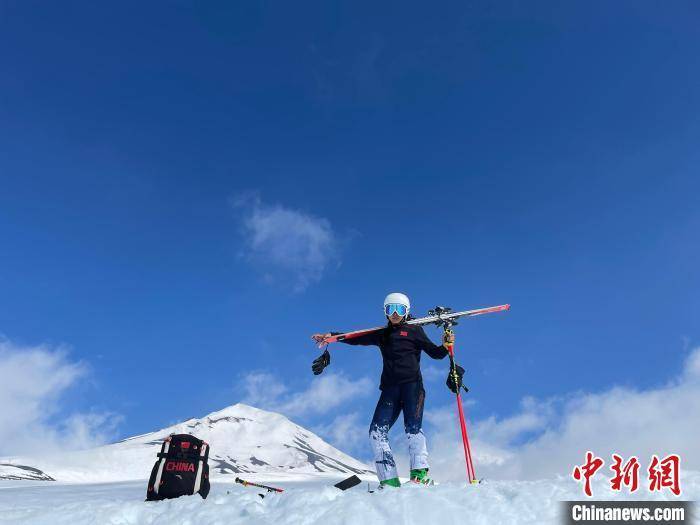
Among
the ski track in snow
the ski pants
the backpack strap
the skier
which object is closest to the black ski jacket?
the skier

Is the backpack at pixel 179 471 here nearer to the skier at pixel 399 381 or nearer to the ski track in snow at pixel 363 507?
the ski track in snow at pixel 363 507

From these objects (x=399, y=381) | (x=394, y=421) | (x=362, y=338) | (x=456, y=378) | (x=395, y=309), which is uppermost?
(x=395, y=309)

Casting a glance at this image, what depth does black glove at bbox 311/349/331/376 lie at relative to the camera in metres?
8.43

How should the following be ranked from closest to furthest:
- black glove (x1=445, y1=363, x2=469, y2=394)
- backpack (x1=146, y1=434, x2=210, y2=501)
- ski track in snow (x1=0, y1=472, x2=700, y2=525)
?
ski track in snow (x1=0, y1=472, x2=700, y2=525), backpack (x1=146, y1=434, x2=210, y2=501), black glove (x1=445, y1=363, x2=469, y2=394)

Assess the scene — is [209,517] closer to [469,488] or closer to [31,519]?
[31,519]

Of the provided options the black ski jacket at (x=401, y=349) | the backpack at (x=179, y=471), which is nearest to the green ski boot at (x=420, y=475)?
the black ski jacket at (x=401, y=349)

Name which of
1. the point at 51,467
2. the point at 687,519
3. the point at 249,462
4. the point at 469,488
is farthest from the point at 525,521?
the point at 249,462

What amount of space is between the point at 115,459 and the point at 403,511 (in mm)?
151227

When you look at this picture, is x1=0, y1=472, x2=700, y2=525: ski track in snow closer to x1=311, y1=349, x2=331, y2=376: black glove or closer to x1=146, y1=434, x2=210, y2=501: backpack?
x1=146, y1=434, x2=210, y2=501: backpack

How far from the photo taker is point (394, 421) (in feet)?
25.9

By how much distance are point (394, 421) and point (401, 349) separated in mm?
1137

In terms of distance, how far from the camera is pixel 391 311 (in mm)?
8508

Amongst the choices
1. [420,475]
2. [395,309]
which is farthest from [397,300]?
[420,475]

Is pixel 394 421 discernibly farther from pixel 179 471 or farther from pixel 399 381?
pixel 179 471
